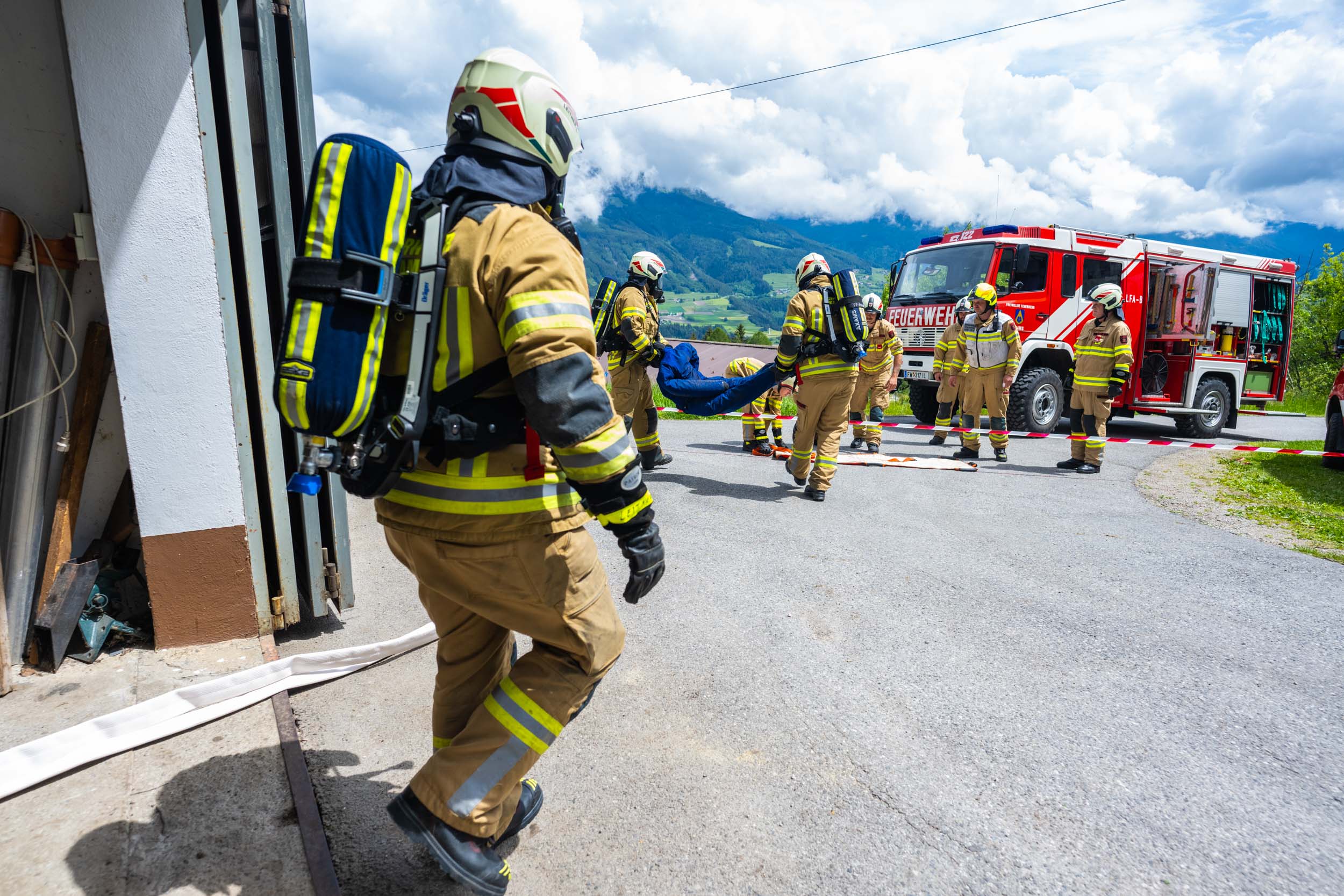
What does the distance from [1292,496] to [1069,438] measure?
10.2 ft

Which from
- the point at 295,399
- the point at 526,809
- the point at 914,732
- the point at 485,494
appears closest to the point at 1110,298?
the point at 914,732

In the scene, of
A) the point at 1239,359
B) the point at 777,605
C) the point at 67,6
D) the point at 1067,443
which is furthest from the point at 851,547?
the point at 1239,359

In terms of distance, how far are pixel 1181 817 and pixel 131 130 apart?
13.8 ft

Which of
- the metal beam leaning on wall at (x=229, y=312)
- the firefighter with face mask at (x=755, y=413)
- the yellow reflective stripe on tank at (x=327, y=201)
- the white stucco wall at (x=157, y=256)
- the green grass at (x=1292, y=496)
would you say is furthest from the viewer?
the firefighter with face mask at (x=755, y=413)

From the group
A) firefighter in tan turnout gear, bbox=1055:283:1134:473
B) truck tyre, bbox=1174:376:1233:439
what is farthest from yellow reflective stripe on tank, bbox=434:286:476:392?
truck tyre, bbox=1174:376:1233:439

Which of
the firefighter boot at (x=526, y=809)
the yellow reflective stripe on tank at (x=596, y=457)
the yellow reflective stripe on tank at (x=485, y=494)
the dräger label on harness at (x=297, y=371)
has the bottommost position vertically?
the firefighter boot at (x=526, y=809)

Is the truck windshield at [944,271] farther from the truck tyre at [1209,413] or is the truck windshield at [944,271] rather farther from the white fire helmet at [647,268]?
the white fire helmet at [647,268]

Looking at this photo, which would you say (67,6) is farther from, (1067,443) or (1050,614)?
(1067,443)

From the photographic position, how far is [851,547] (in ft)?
17.2

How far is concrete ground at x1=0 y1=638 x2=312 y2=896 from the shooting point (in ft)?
6.26

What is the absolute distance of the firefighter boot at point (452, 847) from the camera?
1.79m

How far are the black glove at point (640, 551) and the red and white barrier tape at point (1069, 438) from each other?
19.9ft

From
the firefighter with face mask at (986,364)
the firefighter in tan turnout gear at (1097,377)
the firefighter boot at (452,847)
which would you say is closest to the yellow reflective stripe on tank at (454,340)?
the firefighter boot at (452,847)

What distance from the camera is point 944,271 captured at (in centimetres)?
1163
